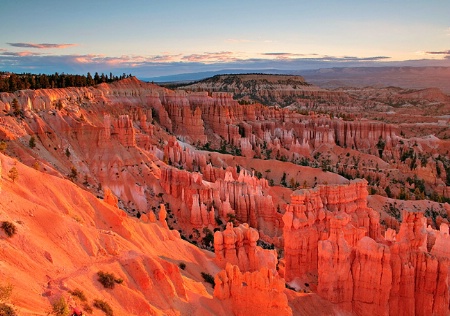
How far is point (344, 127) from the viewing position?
8362cm

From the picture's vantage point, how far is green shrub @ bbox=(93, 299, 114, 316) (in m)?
12.1

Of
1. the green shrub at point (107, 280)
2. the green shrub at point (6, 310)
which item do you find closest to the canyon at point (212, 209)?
the green shrub at point (107, 280)

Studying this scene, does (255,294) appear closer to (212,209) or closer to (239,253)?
(239,253)

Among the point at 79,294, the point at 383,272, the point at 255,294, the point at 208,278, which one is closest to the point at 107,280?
the point at 79,294

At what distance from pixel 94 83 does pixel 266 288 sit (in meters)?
55.5

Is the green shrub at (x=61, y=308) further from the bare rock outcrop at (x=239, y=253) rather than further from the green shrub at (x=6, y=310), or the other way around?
the bare rock outcrop at (x=239, y=253)

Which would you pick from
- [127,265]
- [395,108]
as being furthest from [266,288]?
[395,108]

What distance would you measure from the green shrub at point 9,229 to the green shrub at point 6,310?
3.91 m

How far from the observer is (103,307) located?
1222 centimetres

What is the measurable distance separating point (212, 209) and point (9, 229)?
2511 cm

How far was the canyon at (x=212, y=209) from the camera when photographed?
14695mm

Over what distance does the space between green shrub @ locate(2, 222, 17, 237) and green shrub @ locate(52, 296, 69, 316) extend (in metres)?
3.04

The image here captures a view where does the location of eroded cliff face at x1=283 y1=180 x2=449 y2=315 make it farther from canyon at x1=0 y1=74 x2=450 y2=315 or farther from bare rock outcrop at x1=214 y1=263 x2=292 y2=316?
bare rock outcrop at x1=214 y1=263 x2=292 y2=316

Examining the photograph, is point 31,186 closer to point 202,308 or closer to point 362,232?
point 202,308
